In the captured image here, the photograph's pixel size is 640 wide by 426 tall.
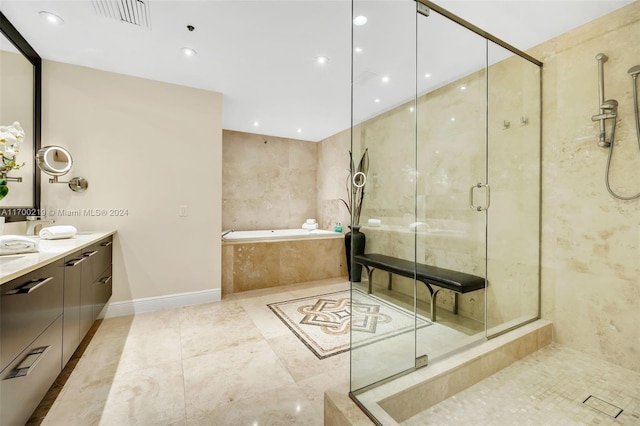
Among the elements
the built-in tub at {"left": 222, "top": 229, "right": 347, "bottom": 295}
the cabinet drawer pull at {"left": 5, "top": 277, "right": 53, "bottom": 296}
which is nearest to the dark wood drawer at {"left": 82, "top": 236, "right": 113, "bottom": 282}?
the cabinet drawer pull at {"left": 5, "top": 277, "right": 53, "bottom": 296}

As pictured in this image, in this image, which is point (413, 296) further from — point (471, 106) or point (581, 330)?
point (471, 106)

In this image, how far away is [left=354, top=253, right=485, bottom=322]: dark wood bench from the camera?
190 centimetres

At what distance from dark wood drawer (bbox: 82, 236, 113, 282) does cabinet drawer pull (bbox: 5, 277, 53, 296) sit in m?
0.66

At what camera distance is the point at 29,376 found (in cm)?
119

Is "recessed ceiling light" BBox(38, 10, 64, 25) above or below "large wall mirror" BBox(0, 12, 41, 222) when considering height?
above

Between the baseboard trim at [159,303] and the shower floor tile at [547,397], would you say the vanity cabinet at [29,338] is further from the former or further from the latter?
the shower floor tile at [547,397]

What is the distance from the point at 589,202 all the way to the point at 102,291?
3826mm

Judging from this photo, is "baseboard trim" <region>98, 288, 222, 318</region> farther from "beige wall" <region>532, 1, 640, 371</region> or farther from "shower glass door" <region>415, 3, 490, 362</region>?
"beige wall" <region>532, 1, 640, 371</region>

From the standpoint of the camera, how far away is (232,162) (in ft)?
15.7

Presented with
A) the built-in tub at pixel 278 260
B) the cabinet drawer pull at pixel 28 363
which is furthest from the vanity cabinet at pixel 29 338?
the built-in tub at pixel 278 260

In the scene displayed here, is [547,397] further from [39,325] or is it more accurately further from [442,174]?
[39,325]

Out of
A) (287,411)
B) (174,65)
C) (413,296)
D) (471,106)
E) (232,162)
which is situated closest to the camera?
(287,411)

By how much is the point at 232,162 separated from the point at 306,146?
4.78 feet

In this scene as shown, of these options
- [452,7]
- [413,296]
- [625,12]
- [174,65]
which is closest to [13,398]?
[413,296]
